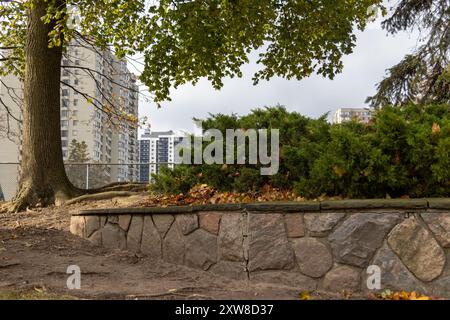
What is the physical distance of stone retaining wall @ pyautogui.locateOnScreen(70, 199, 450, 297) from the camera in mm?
4719

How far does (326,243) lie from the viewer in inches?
196

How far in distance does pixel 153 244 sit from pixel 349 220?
8.39ft

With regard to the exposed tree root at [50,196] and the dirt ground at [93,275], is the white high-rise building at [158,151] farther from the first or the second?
the dirt ground at [93,275]

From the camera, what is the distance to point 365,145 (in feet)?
17.6

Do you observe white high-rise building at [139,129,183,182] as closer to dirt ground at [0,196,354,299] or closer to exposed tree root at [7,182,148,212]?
exposed tree root at [7,182,148,212]

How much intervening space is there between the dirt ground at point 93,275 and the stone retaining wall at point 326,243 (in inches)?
7.8

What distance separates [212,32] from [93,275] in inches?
206

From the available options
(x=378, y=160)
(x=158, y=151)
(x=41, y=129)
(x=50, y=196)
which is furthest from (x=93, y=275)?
(x=158, y=151)

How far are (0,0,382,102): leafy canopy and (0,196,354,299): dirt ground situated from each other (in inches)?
141

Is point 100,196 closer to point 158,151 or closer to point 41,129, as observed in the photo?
point 41,129

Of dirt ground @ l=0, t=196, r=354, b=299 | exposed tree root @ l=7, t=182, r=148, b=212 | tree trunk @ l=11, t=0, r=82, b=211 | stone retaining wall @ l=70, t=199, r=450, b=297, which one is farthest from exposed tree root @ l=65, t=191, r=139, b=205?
stone retaining wall @ l=70, t=199, r=450, b=297

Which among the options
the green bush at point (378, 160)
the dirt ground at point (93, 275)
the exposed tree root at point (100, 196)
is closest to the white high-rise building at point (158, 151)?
the exposed tree root at point (100, 196)

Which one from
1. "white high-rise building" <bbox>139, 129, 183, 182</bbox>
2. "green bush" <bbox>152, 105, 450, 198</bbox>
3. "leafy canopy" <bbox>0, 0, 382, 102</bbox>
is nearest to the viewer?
"green bush" <bbox>152, 105, 450, 198</bbox>

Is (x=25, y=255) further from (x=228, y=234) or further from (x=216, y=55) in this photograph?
(x=216, y=55)
